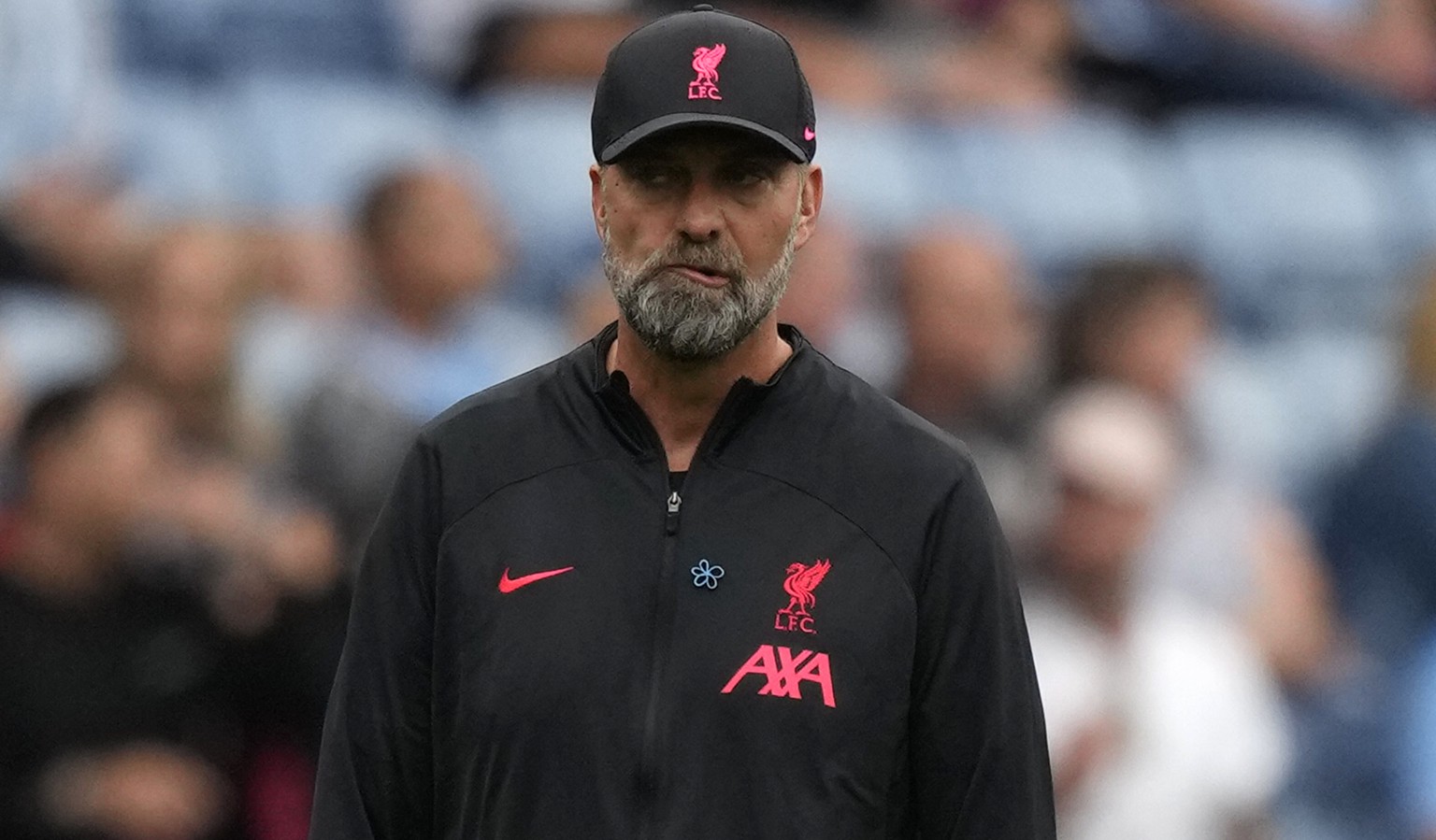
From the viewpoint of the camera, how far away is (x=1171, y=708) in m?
5.41

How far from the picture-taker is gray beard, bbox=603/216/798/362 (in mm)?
2141

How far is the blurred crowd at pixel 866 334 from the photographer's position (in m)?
4.83

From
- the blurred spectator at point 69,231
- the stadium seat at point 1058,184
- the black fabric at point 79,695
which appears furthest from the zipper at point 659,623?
the stadium seat at point 1058,184

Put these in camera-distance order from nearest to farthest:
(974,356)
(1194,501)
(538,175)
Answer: (538,175), (974,356), (1194,501)

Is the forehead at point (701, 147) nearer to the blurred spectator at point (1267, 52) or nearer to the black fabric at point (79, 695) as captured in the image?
the black fabric at point (79, 695)

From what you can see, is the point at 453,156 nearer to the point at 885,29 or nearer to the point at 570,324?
the point at 570,324

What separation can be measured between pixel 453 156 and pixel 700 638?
3.38 m

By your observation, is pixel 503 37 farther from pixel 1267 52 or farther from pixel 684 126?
pixel 684 126

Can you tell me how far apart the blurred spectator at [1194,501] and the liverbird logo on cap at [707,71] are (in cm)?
354

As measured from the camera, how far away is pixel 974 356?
5555 mm

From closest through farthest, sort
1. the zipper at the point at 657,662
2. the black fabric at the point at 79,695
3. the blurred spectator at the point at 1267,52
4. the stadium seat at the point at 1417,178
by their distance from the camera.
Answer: the zipper at the point at 657,662 → the black fabric at the point at 79,695 → the blurred spectator at the point at 1267,52 → the stadium seat at the point at 1417,178

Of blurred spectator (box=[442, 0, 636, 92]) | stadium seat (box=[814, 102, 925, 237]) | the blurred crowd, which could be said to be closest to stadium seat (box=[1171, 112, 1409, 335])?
the blurred crowd

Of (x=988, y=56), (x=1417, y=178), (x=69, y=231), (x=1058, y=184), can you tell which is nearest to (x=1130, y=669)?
(x=1058, y=184)

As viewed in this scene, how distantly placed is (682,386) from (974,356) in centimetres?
341
